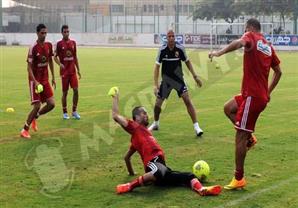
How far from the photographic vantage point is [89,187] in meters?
7.82

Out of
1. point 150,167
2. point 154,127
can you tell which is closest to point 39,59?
point 154,127

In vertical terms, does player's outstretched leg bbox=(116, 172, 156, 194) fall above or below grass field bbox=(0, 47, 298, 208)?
above

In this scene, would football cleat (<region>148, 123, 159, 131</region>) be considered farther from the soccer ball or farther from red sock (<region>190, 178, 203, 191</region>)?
red sock (<region>190, 178, 203, 191</region>)

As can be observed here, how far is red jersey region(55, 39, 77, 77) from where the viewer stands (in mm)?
14258

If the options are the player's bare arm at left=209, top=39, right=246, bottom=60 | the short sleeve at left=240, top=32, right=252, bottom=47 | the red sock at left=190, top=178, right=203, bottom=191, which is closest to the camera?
the player's bare arm at left=209, top=39, right=246, bottom=60

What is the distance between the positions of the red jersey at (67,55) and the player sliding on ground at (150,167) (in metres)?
6.60

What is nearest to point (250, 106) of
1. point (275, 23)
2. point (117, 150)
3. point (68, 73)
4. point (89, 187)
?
point (89, 187)

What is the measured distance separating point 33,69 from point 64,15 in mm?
71530

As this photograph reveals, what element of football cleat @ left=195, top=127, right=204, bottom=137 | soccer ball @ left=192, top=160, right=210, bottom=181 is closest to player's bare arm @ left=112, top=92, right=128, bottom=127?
soccer ball @ left=192, top=160, right=210, bottom=181

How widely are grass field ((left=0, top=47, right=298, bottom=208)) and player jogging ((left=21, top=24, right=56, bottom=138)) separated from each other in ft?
1.68

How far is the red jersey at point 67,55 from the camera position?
14.3 metres

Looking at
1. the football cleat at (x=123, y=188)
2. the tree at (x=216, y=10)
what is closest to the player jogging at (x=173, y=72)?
the football cleat at (x=123, y=188)

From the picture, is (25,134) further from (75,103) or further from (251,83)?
(251,83)

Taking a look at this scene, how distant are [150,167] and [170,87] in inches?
177
